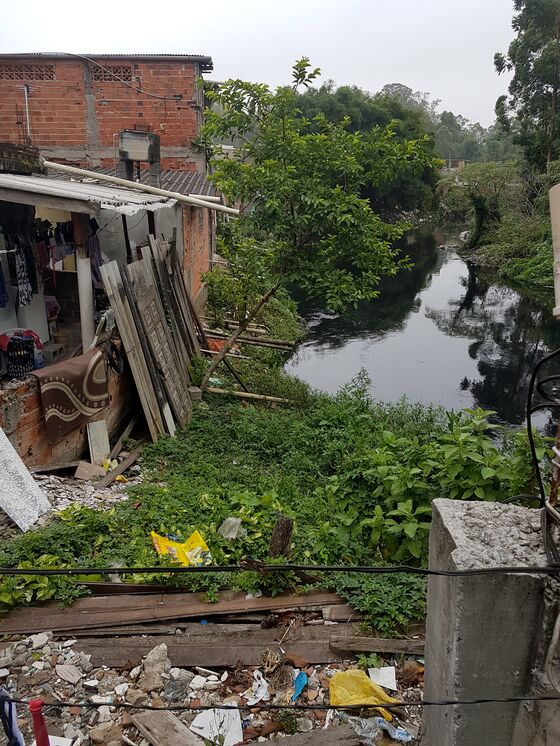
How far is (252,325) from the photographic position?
538 inches

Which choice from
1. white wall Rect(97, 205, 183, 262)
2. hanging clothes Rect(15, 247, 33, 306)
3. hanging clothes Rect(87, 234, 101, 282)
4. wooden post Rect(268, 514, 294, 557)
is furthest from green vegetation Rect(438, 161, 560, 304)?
wooden post Rect(268, 514, 294, 557)

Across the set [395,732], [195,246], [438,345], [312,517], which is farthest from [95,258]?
[438,345]

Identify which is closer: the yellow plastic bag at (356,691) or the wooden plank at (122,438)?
the yellow plastic bag at (356,691)

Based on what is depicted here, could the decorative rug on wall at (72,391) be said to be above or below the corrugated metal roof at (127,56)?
below

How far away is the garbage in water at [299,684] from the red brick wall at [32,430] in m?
3.27

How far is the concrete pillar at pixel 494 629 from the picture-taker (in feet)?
5.90

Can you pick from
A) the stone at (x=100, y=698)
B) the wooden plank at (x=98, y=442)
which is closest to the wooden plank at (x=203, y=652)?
the stone at (x=100, y=698)

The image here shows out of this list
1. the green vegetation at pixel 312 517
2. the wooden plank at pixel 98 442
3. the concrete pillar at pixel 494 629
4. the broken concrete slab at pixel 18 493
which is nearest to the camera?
the concrete pillar at pixel 494 629

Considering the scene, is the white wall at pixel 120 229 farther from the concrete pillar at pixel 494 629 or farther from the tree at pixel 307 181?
the concrete pillar at pixel 494 629

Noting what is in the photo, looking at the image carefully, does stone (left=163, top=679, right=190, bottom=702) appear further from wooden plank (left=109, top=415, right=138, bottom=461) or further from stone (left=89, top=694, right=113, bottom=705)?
wooden plank (left=109, top=415, right=138, bottom=461)

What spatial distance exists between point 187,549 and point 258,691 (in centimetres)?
127

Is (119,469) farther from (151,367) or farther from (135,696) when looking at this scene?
(135,696)

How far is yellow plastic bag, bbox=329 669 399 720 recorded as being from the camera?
3160 millimetres

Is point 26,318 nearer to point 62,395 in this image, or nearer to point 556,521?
point 62,395
